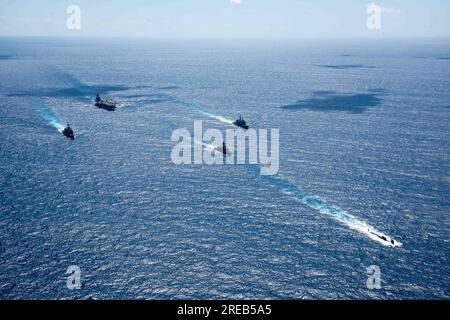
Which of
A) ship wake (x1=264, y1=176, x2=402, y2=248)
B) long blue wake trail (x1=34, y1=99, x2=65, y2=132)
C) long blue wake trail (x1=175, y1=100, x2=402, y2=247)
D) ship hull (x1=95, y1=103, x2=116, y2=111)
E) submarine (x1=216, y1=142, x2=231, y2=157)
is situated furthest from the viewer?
ship hull (x1=95, y1=103, x2=116, y2=111)

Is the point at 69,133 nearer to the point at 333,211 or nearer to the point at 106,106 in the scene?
the point at 106,106

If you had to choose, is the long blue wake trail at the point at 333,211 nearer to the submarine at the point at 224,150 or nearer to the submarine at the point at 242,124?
the submarine at the point at 224,150

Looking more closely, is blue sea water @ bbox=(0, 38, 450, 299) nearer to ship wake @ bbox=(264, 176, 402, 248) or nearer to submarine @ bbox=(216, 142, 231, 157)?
ship wake @ bbox=(264, 176, 402, 248)

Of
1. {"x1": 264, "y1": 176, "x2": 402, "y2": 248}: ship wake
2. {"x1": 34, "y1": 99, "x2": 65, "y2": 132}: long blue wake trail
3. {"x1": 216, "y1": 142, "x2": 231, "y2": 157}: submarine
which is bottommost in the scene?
{"x1": 264, "y1": 176, "x2": 402, "y2": 248}: ship wake

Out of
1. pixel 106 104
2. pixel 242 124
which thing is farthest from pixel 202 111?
pixel 106 104

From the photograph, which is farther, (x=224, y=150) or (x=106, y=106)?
(x=106, y=106)

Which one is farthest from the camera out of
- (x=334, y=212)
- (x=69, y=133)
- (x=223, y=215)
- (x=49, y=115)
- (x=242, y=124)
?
(x=49, y=115)

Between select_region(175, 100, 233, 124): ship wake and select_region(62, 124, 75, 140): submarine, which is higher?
select_region(175, 100, 233, 124): ship wake

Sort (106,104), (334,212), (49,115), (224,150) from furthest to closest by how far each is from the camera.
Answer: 1. (106,104)
2. (49,115)
3. (224,150)
4. (334,212)

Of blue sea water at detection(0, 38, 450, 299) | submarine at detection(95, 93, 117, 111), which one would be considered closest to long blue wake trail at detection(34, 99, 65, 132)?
blue sea water at detection(0, 38, 450, 299)
